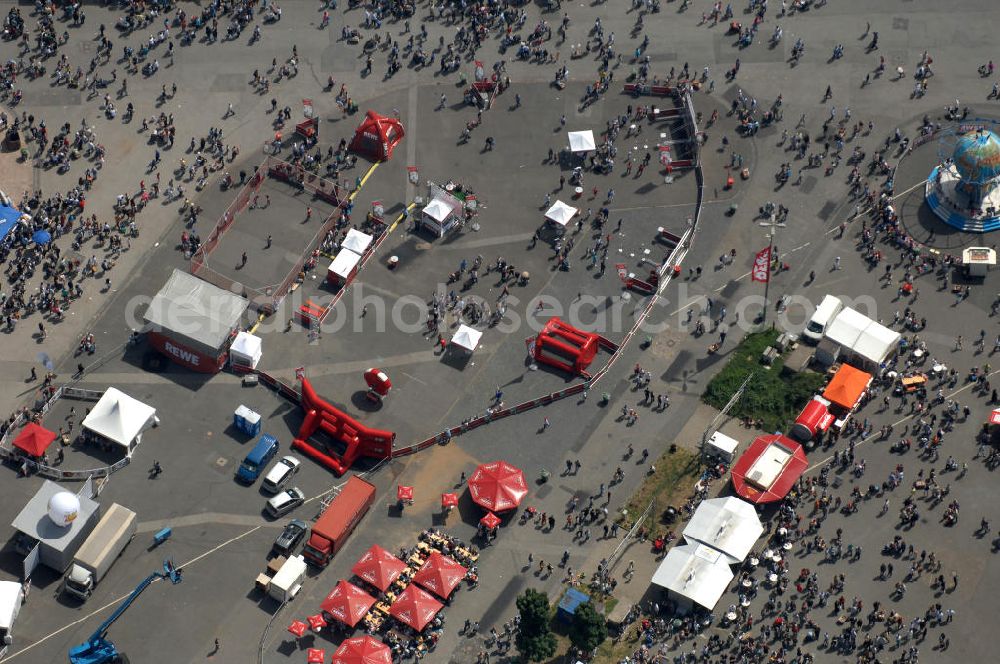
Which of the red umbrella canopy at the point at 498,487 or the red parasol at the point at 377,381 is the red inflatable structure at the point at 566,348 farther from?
the red parasol at the point at 377,381

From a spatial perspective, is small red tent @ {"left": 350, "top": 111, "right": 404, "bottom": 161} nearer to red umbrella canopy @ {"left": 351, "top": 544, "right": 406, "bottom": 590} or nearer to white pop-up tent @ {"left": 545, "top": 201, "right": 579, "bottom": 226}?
white pop-up tent @ {"left": 545, "top": 201, "right": 579, "bottom": 226}

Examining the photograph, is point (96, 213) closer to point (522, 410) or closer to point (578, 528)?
point (522, 410)

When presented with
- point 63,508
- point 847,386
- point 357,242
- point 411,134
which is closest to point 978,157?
point 847,386

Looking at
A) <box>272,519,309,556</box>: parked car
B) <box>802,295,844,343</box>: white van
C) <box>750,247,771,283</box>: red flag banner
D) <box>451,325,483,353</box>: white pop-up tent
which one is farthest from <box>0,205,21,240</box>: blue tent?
<box>802,295,844,343</box>: white van

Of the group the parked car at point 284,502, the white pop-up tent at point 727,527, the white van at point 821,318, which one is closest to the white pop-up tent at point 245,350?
the parked car at point 284,502

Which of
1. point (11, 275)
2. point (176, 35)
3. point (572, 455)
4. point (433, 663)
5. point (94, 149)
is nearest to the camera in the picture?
point (433, 663)

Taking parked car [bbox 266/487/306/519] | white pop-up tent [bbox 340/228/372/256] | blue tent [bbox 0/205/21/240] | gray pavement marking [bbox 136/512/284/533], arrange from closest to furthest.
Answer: gray pavement marking [bbox 136/512/284/533], parked car [bbox 266/487/306/519], blue tent [bbox 0/205/21/240], white pop-up tent [bbox 340/228/372/256]

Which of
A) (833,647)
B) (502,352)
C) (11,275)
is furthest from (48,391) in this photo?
(833,647)
